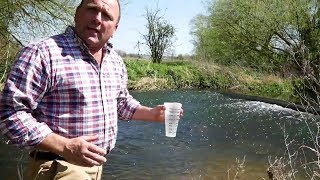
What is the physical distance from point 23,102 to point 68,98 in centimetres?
24

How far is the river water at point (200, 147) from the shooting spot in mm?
7488

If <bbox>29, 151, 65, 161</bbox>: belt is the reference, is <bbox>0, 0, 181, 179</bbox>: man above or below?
above

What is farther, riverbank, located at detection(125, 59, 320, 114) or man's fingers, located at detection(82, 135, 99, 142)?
riverbank, located at detection(125, 59, 320, 114)

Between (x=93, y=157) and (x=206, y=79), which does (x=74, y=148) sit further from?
(x=206, y=79)

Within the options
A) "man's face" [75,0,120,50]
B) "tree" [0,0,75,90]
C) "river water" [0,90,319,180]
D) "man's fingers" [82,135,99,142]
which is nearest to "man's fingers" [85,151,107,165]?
"man's fingers" [82,135,99,142]

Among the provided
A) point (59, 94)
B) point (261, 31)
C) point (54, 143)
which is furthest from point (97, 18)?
point (261, 31)

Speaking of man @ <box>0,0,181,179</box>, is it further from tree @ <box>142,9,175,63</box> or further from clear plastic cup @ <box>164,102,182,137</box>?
tree @ <box>142,9,175,63</box>

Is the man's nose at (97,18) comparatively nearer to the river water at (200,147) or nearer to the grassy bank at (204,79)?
the river water at (200,147)

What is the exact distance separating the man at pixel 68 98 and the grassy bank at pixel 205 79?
21.3 meters

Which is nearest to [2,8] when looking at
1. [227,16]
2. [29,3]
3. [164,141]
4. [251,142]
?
[29,3]

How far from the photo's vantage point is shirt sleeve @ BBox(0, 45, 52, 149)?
195 centimetres

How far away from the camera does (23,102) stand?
6.55 feet

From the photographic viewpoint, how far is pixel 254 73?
2684cm

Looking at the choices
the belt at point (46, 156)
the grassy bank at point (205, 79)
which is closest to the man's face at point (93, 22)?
the belt at point (46, 156)
